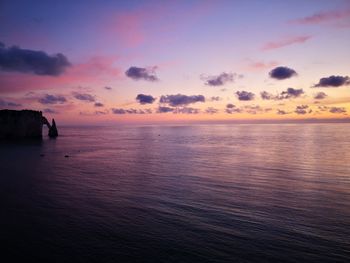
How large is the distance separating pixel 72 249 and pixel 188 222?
7.05 metres

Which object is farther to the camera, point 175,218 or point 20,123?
point 20,123

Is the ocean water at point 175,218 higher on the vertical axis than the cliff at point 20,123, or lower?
lower

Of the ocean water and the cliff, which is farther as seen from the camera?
the cliff

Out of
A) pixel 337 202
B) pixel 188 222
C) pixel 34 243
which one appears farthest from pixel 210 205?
pixel 34 243

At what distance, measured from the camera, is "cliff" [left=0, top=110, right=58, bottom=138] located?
92.4 metres

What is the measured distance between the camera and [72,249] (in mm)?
12914

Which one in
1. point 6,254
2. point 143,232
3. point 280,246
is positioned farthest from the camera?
point 143,232

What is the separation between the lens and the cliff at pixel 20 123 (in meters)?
92.4

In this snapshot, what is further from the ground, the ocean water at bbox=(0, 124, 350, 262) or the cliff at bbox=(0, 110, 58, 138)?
the cliff at bbox=(0, 110, 58, 138)

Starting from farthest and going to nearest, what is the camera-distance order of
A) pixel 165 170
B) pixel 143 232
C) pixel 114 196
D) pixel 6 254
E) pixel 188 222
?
pixel 165 170 < pixel 114 196 < pixel 188 222 < pixel 143 232 < pixel 6 254

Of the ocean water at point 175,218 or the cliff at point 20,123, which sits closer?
the ocean water at point 175,218

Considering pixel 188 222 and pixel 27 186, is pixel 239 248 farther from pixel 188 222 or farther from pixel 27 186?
pixel 27 186

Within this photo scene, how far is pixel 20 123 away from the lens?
96688 millimetres

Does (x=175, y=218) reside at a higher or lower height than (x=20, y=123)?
lower
